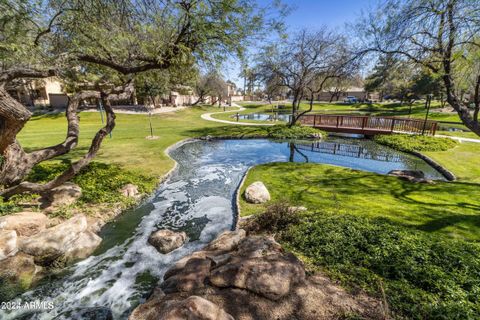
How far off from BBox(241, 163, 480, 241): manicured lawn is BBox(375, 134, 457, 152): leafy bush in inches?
245

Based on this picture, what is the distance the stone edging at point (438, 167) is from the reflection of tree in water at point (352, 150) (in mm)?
837

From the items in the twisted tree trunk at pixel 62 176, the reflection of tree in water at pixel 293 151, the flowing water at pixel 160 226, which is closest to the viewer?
the flowing water at pixel 160 226

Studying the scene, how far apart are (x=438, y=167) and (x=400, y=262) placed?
31.5 ft

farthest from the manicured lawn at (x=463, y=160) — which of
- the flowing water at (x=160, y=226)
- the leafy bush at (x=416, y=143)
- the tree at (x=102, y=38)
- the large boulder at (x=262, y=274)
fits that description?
the tree at (x=102, y=38)

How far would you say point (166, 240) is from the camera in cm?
536

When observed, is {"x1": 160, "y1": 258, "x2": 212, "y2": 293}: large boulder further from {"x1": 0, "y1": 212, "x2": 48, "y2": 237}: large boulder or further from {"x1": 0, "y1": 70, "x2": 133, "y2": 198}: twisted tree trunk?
{"x1": 0, "y1": 70, "x2": 133, "y2": 198}: twisted tree trunk

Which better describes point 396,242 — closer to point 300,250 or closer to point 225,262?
point 300,250

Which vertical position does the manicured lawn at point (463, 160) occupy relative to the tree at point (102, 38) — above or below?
below

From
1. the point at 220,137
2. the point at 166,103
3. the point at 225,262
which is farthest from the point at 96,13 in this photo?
the point at 166,103

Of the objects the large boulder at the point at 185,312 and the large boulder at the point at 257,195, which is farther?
the large boulder at the point at 257,195

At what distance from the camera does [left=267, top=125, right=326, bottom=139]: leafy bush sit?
18.1 m

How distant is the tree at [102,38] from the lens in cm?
614

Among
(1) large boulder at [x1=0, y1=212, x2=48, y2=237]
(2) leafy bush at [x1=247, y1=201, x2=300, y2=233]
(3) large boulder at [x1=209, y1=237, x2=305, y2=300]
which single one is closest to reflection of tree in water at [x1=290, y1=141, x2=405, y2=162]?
(2) leafy bush at [x1=247, y1=201, x2=300, y2=233]

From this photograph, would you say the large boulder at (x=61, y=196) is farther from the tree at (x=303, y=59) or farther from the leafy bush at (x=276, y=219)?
the tree at (x=303, y=59)
